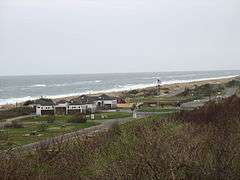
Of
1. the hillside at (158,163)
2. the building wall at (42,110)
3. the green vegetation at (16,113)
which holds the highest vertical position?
the hillside at (158,163)

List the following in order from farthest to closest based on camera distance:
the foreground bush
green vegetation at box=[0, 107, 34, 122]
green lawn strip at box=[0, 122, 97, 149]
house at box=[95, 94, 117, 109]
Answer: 1. house at box=[95, 94, 117, 109]
2. the foreground bush
3. green vegetation at box=[0, 107, 34, 122]
4. green lawn strip at box=[0, 122, 97, 149]

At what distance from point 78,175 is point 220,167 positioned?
433cm

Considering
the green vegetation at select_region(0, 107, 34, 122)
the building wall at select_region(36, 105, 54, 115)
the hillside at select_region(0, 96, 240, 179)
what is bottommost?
the green vegetation at select_region(0, 107, 34, 122)

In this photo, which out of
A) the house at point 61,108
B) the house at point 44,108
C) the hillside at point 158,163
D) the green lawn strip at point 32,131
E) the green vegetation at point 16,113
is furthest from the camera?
the house at point 61,108

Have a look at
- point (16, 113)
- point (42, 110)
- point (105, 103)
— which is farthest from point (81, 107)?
point (16, 113)

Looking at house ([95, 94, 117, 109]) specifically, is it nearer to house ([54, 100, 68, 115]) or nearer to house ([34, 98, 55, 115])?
house ([54, 100, 68, 115])

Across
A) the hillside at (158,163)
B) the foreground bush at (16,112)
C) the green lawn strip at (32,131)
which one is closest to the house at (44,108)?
the foreground bush at (16,112)

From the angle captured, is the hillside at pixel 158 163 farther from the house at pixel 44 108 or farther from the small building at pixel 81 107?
the house at pixel 44 108

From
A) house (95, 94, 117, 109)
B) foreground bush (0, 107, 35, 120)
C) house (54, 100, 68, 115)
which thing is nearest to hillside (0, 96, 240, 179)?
foreground bush (0, 107, 35, 120)

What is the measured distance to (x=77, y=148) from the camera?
18859 mm

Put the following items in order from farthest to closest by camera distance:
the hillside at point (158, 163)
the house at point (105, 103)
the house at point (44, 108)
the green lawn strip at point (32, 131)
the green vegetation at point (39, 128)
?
the house at point (105, 103) < the house at point (44, 108) < the green vegetation at point (39, 128) < the green lawn strip at point (32, 131) < the hillside at point (158, 163)

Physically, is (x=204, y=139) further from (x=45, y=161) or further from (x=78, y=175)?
(x=45, y=161)

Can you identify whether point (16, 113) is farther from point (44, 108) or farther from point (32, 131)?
point (32, 131)

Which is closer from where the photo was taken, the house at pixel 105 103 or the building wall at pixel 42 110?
the building wall at pixel 42 110
